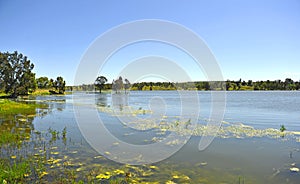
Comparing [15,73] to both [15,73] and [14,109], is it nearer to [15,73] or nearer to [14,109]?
[15,73]

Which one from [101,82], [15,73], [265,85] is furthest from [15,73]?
[265,85]

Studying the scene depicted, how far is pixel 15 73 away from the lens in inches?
2712

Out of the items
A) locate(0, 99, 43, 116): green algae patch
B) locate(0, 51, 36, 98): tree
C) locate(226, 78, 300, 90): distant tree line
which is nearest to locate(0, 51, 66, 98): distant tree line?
locate(0, 51, 36, 98): tree

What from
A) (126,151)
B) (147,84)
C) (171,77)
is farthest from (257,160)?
(147,84)

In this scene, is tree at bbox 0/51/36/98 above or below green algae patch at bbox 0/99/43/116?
above

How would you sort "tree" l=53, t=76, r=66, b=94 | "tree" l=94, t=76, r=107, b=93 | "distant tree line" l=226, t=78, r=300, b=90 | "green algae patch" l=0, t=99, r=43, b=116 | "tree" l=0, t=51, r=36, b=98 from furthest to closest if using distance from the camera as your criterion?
1. "distant tree line" l=226, t=78, r=300, b=90
2. "tree" l=94, t=76, r=107, b=93
3. "tree" l=53, t=76, r=66, b=94
4. "tree" l=0, t=51, r=36, b=98
5. "green algae patch" l=0, t=99, r=43, b=116

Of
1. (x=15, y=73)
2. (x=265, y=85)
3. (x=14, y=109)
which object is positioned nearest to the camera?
(x=14, y=109)

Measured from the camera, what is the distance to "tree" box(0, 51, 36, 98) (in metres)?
65.8

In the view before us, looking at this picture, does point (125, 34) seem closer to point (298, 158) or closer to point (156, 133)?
point (156, 133)

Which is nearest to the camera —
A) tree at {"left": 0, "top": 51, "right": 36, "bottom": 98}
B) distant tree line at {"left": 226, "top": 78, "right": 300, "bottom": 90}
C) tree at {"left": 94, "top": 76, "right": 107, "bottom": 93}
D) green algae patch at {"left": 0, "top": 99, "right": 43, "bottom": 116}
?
green algae patch at {"left": 0, "top": 99, "right": 43, "bottom": 116}

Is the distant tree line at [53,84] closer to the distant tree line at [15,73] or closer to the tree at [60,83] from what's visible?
the tree at [60,83]

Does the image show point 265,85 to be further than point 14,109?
Yes

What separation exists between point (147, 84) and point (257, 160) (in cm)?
15440

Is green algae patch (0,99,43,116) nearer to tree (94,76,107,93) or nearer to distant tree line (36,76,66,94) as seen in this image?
distant tree line (36,76,66,94)
